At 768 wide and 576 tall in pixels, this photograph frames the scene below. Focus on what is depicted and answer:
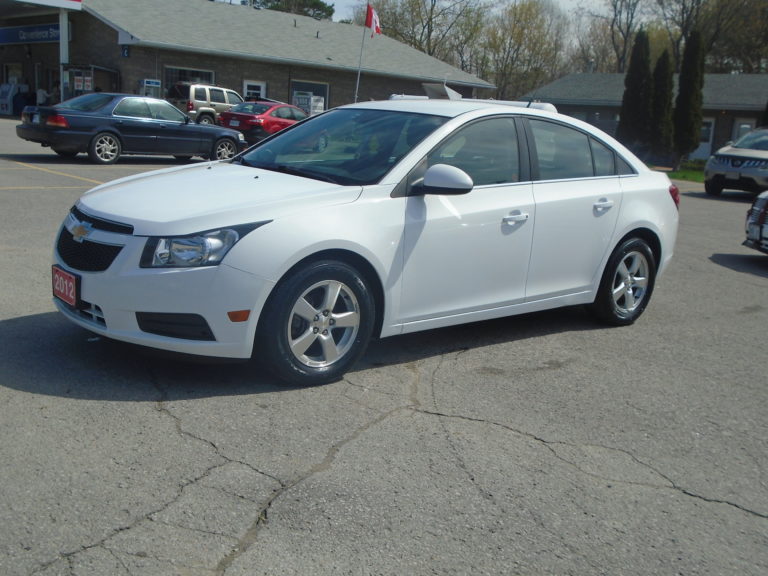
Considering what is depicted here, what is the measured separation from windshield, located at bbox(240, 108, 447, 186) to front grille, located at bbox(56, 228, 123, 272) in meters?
1.36

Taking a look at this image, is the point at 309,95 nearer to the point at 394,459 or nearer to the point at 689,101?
the point at 689,101

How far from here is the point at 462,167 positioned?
17.5 feet

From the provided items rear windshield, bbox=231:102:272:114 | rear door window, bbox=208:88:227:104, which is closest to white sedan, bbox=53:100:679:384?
rear windshield, bbox=231:102:272:114

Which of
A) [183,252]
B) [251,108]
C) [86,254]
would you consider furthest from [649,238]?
[251,108]

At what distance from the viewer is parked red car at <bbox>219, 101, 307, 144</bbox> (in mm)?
23859

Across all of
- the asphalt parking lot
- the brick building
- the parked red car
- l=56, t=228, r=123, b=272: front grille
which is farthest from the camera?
the brick building

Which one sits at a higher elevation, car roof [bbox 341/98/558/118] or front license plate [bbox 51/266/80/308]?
car roof [bbox 341/98/558/118]

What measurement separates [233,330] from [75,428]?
92 cm

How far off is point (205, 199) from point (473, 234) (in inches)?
67.5

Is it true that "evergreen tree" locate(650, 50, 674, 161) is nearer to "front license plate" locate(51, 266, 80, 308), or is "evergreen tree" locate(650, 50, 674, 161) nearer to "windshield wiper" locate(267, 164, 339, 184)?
"windshield wiper" locate(267, 164, 339, 184)

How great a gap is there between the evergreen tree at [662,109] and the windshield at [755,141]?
44.8ft

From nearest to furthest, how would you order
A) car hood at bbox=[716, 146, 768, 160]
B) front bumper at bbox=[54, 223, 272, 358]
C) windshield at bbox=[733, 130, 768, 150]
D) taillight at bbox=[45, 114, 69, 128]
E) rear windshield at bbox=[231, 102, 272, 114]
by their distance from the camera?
front bumper at bbox=[54, 223, 272, 358] < taillight at bbox=[45, 114, 69, 128] < car hood at bbox=[716, 146, 768, 160] < windshield at bbox=[733, 130, 768, 150] < rear windshield at bbox=[231, 102, 272, 114]

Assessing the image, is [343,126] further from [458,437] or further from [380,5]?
[380,5]

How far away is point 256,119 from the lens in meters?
23.9
